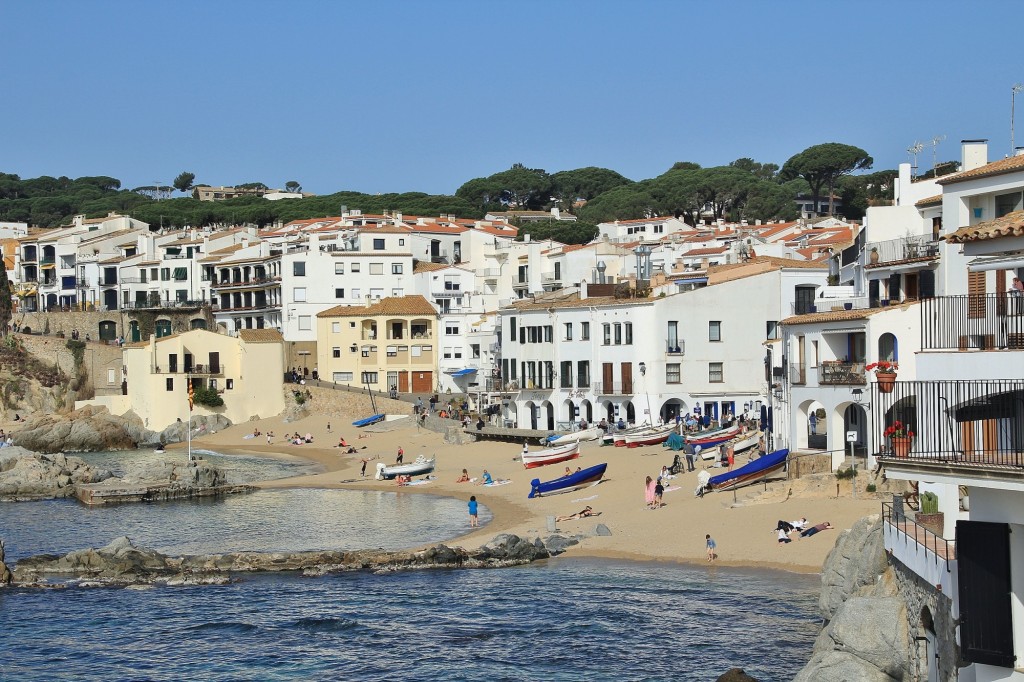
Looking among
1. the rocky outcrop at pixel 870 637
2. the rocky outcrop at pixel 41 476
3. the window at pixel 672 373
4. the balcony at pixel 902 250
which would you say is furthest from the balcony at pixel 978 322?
the rocky outcrop at pixel 41 476

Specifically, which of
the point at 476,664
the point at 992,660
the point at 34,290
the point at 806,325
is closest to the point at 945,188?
the point at 806,325

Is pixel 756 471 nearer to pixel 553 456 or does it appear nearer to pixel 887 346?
pixel 887 346

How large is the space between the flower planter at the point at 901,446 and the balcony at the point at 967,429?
0.04 ft

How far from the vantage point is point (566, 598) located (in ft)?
114

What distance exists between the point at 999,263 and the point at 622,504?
32.3 m

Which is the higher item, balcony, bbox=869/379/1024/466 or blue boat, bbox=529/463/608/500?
balcony, bbox=869/379/1024/466

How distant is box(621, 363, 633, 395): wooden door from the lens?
2719 inches

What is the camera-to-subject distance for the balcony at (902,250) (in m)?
43.4

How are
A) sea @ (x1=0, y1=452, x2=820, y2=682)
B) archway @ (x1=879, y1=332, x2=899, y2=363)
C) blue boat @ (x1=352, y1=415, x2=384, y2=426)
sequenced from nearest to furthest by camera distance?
sea @ (x1=0, y1=452, x2=820, y2=682) → archway @ (x1=879, y1=332, x2=899, y2=363) → blue boat @ (x1=352, y1=415, x2=384, y2=426)

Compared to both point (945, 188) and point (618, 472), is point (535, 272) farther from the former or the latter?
point (945, 188)

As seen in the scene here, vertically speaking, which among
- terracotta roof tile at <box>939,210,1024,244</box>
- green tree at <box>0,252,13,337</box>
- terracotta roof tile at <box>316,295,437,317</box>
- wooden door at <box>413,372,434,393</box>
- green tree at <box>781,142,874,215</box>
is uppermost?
Result: green tree at <box>781,142,874,215</box>

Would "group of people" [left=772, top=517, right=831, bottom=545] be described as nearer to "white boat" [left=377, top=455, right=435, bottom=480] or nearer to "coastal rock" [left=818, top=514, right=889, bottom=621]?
"coastal rock" [left=818, top=514, right=889, bottom=621]

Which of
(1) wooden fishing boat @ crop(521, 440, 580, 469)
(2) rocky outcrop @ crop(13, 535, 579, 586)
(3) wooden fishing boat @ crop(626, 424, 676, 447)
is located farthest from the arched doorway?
(2) rocky outcrop @ crop(13, 535, 579, 586)

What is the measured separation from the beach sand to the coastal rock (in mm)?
6633
